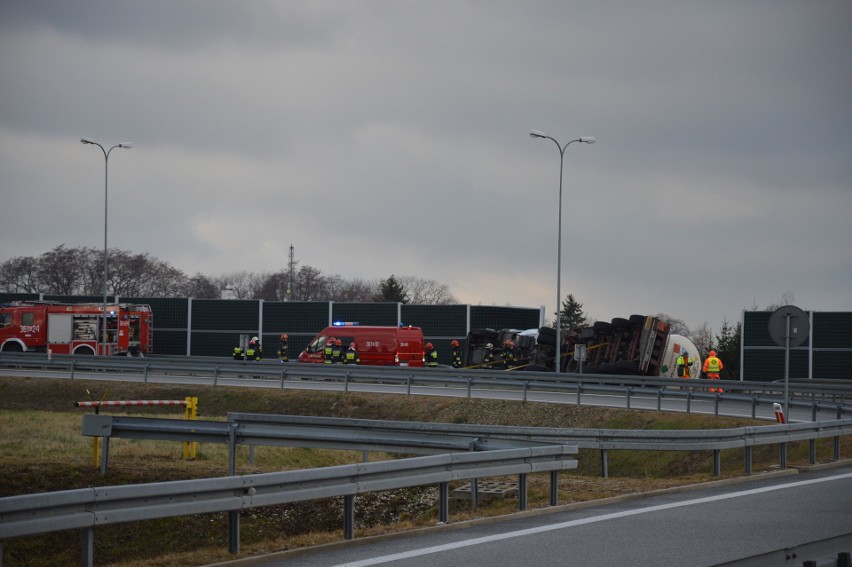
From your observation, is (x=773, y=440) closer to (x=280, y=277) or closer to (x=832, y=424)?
(x=832, y=424)

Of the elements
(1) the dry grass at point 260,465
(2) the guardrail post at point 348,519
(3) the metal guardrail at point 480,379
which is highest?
(2) the guardrail post at point 348,519

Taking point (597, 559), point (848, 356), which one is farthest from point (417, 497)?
point (848, 356)

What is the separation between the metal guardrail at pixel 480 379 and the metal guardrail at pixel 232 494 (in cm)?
1651

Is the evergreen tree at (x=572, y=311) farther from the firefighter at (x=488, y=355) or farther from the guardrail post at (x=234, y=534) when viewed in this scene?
the guardrail post at (x=234, y=534)

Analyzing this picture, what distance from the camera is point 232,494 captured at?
8984mm

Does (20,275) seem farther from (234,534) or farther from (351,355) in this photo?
(234,534)

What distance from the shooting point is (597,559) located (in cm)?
906

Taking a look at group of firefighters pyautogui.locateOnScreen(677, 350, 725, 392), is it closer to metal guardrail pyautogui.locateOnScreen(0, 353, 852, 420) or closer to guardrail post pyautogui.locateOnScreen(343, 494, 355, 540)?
metal guardrail pyautogui.locateOnScreen(0, 353, 852, 420)

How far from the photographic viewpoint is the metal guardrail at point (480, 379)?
97.0 feet

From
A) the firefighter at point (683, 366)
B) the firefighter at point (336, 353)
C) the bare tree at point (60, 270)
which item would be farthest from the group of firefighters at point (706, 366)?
the bare tree at point (60, 270)

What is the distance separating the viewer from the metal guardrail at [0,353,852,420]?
29578 mm

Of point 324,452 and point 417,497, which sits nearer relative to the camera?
point 417,497

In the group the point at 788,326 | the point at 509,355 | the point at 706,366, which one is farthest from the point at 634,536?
the point at 509,355

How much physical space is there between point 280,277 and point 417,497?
116981 millimetres
